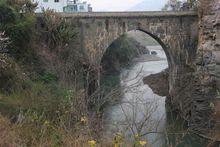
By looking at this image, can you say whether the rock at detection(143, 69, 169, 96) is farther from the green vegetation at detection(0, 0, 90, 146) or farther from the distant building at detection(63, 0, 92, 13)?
the distant building at detection(63, 0, 92, 13)

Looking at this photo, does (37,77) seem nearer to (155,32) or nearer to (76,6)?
(155,32)

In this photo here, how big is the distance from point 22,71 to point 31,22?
4411 millimetres

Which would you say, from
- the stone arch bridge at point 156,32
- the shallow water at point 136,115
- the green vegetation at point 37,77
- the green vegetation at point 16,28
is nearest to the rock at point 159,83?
the shallow water at point 136,115

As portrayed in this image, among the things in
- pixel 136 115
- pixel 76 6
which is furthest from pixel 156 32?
pixel 136 115

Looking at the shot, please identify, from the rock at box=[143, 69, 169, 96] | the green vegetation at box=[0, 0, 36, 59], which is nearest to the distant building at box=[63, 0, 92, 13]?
the rock at box=[143, 69, 169, 96]

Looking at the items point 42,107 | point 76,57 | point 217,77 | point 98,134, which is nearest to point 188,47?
point 217,77

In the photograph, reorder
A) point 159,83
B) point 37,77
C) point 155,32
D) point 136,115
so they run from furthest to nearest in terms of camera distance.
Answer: point 159,83 → point 155,32 → point 37,77 → point 136,115

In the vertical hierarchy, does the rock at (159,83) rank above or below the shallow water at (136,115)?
below

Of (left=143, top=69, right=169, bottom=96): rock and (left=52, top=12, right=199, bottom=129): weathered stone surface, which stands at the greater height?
(left=52, top=12, right=199, bottom=129): weathered stone surface

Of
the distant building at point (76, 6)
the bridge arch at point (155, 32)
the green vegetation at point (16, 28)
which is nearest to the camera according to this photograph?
the green vegetation at point (16, 28)

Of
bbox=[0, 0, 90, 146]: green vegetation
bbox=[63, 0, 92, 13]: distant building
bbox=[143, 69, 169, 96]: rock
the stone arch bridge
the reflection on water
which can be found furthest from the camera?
bbox=[63, 0, 92, 13]: distant building

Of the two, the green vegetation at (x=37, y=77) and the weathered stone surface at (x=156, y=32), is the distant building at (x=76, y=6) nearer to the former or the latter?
the weathered stone surface at (x=156, y=32)

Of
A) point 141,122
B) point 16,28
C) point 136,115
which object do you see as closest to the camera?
point 141,122

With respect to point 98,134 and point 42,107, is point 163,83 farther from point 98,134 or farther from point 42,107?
point 98,134
